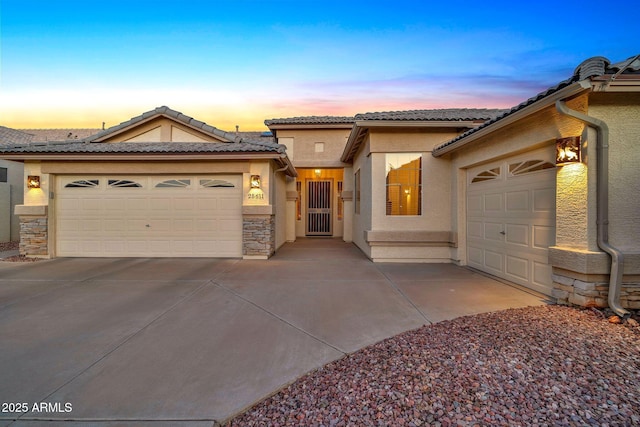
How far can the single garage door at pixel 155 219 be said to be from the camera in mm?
8234

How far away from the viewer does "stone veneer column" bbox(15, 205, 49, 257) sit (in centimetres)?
807

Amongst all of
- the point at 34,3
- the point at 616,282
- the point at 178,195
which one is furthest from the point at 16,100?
the point at 616,282

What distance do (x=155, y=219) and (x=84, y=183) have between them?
2.43 metres

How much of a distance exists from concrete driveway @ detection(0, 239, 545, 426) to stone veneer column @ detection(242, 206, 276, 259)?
1196 mm

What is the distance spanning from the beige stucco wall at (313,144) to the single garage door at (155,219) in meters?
5.27

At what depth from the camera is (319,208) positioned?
46.5ft

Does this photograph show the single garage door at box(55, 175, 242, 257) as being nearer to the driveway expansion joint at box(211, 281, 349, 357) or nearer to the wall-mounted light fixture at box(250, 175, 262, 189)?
the wall-mounted light fixture at box(250, 175, 262, 189)

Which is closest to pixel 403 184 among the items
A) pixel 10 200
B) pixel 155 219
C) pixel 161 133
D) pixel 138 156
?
pixel 155 219

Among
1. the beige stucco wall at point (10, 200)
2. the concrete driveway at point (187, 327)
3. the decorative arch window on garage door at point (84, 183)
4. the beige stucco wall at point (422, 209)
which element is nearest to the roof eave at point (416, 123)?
the beige stucco wall at point (422, 209)

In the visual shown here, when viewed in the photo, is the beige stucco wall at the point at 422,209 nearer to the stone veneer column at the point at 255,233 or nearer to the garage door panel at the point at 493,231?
the garage door panel at the point at 493,231

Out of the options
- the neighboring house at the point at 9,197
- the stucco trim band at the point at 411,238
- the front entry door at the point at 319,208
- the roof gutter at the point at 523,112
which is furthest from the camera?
the front entry door at the point at 319,208

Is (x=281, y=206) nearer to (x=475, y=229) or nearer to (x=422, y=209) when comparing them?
(x=422, y=209)

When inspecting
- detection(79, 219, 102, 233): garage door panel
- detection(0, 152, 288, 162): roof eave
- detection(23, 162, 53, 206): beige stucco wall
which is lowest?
detection(79, 219, 102, 233): garage door panel

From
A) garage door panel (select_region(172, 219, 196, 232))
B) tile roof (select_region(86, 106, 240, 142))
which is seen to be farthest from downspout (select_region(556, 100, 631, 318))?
garage door panel (select_region(172, 219, 196, 232))
